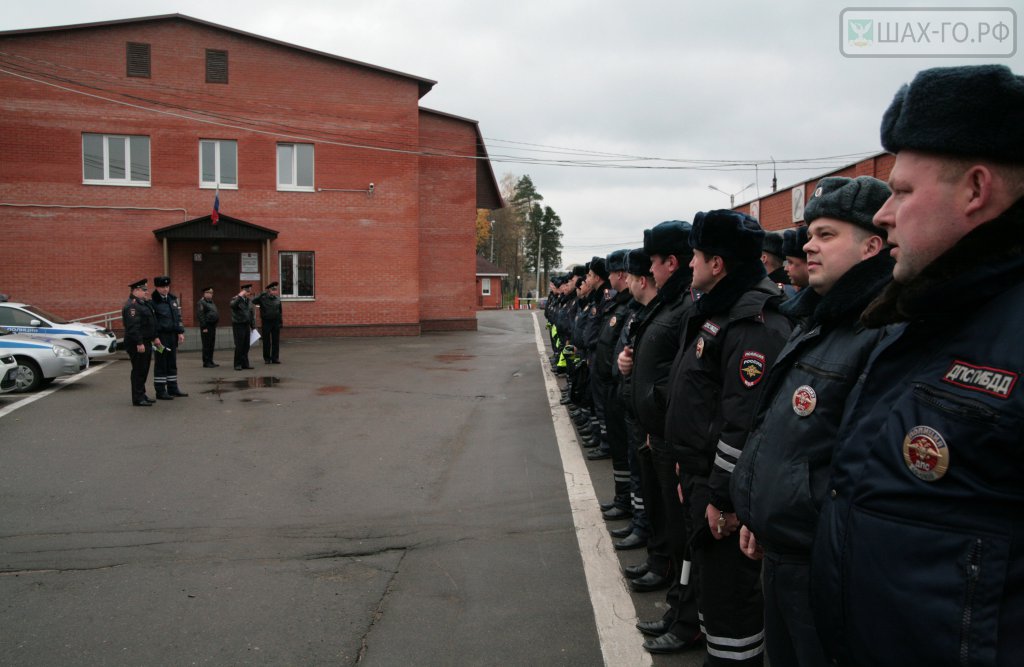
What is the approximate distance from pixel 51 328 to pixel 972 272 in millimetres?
18694

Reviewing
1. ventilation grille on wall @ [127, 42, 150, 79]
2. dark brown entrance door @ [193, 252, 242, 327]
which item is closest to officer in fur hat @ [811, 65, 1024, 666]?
dark brown entrance door @ [193, 252, 242, 327]

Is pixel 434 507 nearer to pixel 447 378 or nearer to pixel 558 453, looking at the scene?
pixel 558 453

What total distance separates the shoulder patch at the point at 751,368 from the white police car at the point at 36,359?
13.4 meters

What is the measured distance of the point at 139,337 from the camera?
1170cm

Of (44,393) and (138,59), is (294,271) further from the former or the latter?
(44,393)

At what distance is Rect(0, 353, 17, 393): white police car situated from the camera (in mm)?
11711

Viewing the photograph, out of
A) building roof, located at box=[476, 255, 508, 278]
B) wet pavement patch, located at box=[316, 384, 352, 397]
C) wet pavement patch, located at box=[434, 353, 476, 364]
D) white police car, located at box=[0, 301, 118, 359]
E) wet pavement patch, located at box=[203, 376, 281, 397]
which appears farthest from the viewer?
building roof, located at box=[476, 255, 508, 278]

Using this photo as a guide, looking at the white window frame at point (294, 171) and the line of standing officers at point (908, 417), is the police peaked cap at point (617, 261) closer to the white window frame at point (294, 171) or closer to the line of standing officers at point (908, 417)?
the line of standing officers at point (908, 417)

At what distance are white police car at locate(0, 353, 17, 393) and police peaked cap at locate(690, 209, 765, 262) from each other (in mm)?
12338

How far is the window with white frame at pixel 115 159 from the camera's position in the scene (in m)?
23.3

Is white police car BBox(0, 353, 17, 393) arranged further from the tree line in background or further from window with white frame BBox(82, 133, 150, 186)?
the tree line in background

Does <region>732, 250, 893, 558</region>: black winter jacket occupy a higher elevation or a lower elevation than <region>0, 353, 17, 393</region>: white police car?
higher

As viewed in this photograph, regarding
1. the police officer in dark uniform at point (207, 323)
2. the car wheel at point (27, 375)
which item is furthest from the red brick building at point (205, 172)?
the car wheel at point (27, 375)

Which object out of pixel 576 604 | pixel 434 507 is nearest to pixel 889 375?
pixel 576 604
